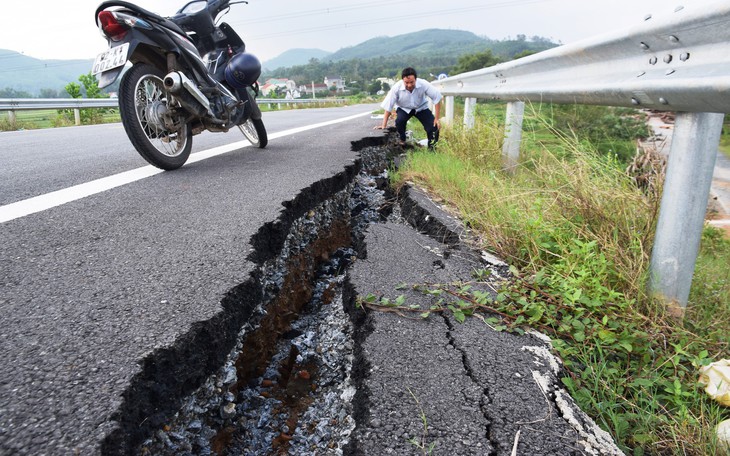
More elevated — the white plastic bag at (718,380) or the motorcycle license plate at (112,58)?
the motorcycle license plate at (112,58)

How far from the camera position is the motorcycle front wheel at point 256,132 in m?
4.35

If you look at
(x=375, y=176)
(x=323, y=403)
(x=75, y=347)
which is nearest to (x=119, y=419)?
(x=75, y=347)

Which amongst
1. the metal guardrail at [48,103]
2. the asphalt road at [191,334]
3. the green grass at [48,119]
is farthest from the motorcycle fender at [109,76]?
the green grass at [48,119]

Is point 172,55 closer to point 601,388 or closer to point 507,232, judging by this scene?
point 507,232

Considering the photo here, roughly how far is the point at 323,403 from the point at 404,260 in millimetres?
773

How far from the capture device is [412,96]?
5.64 metres

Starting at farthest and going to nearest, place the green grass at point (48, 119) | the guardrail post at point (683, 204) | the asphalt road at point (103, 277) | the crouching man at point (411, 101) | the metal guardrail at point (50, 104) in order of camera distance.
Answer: the metal guardrail at point (50, 104)
the green grass at point (48, 119)
the crouching man at point (411, 101)
the guardrail post at point (683, 204)
the asphalt road at point (103, 277)

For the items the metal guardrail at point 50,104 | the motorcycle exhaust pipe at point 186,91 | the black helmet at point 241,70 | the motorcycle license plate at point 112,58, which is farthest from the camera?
the metal guardrail at point 50,104

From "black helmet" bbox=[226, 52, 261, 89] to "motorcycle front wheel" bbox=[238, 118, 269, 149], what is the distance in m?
0.45

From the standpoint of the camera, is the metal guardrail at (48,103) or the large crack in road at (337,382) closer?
the large crack in road at (337,382)

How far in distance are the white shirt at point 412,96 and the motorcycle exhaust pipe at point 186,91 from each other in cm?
282

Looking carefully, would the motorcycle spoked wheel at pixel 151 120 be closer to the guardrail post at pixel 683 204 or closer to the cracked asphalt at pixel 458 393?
the cracked asphalt at pixel 458 393

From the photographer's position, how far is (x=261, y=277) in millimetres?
1807

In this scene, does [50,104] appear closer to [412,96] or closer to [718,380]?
[412,96]
